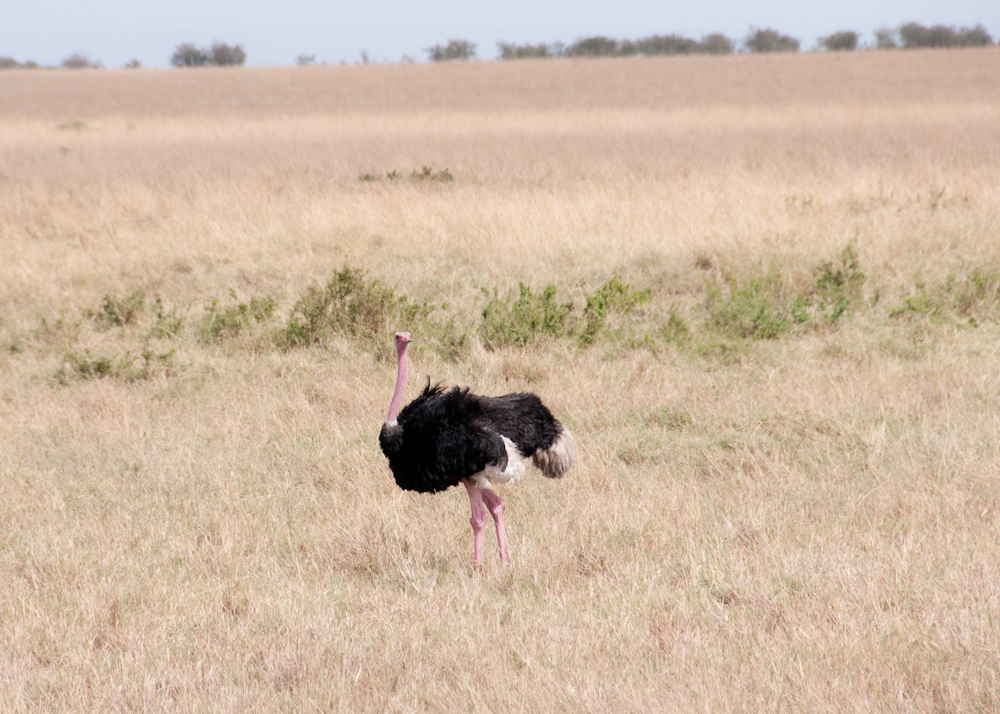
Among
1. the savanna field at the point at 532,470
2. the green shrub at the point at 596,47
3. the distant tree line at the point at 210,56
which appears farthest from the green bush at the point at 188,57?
the savanna field at the point at 532,470

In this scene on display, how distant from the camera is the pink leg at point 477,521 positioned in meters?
4.21

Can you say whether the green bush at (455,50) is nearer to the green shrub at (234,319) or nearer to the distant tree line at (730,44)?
the distant tree line at (730,44)

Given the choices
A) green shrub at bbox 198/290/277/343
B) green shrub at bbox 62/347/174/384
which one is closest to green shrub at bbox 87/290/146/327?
green shrub at bbox 198/290/277/343

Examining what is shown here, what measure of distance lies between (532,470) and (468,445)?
4.05ft

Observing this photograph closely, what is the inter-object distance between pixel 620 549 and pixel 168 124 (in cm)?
2289

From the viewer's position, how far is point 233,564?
13.6 ft

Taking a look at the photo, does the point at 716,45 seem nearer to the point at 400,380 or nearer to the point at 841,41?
the point at 841,41

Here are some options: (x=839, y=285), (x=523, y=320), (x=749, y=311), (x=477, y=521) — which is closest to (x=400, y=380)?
(x=477, y=521)

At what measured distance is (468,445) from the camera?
13.4ft

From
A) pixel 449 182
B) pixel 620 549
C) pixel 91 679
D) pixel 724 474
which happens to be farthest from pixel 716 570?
pixel 449 182

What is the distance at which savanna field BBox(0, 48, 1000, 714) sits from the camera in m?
3.30

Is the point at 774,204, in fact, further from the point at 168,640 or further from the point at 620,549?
the point at 168,640

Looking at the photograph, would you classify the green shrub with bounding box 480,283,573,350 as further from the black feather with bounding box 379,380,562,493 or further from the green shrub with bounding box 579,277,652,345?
the black feather with bounding box 379,380,562,493

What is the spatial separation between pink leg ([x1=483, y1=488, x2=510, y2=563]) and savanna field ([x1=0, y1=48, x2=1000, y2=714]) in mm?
84
